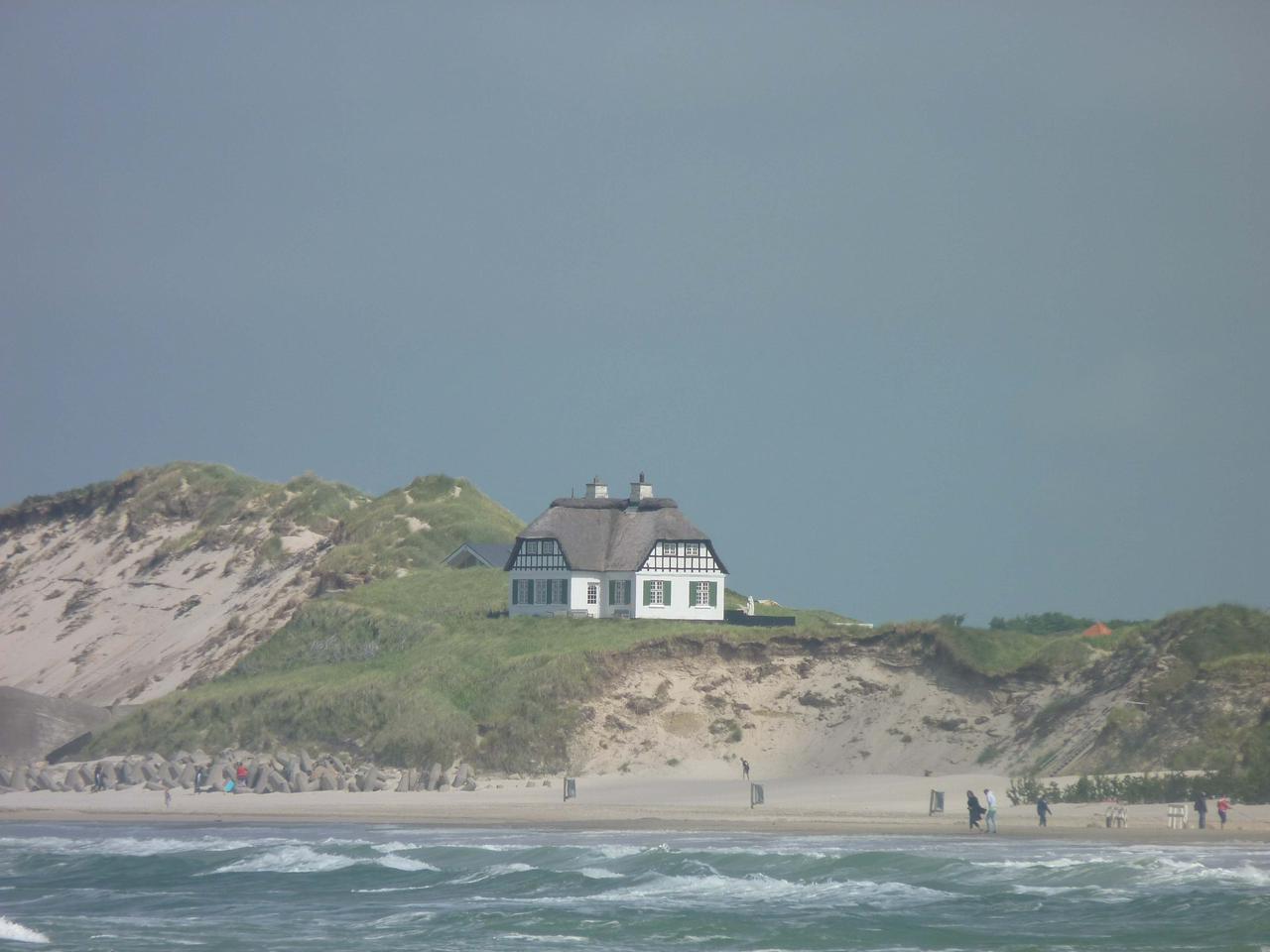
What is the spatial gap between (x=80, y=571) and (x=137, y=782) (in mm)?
34167

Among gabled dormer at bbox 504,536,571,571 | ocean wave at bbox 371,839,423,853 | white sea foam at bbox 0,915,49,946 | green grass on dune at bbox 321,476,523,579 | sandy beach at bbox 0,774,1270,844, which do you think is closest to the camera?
white sea foam at bbox 0,915,49,946

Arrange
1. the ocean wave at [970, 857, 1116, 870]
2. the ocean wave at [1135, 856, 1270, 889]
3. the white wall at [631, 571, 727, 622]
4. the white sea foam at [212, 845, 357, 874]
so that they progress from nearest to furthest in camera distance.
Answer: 1. the ocean wave at [1135, 856, 1270, 889]
2. the ocean wave at [970, 857, 1116, 870]
3. the white sea foam at [212, 845, 357, 874]
4. the white wall at [631, 571, 727, 622]

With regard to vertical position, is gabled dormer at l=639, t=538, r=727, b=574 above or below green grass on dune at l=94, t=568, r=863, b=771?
above

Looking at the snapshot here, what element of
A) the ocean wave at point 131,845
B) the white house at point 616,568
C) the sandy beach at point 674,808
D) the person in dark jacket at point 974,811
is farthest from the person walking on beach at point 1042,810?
the white house at point 616,568

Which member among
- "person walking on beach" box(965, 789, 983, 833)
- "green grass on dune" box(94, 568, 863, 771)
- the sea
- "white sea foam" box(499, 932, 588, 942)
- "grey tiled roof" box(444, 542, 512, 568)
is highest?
"grey tiled roof" box(444, 542, 512, 568)

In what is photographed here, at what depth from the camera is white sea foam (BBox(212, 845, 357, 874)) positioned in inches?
1423

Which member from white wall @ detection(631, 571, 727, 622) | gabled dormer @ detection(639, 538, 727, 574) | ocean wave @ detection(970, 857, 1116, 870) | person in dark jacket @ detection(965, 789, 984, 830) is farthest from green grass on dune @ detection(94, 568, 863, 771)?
ocean wave @ detection(970, 857, 1116, 870)

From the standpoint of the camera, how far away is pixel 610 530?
6250 cm

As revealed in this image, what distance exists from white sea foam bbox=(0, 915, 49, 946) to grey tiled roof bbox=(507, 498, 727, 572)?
1249 inches

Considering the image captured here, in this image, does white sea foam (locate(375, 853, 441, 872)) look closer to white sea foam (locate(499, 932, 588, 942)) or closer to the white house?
white sea foam (locate(499, 932, 588, 942))

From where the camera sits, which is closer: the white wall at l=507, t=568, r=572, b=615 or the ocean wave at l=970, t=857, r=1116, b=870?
the ocean wave at l=970, t=857, r=1116, b=870

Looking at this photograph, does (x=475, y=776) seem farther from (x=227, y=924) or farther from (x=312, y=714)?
(x=227, y=924)

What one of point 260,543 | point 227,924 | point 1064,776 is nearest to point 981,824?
point 1064,776

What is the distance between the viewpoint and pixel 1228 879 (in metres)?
29.8
